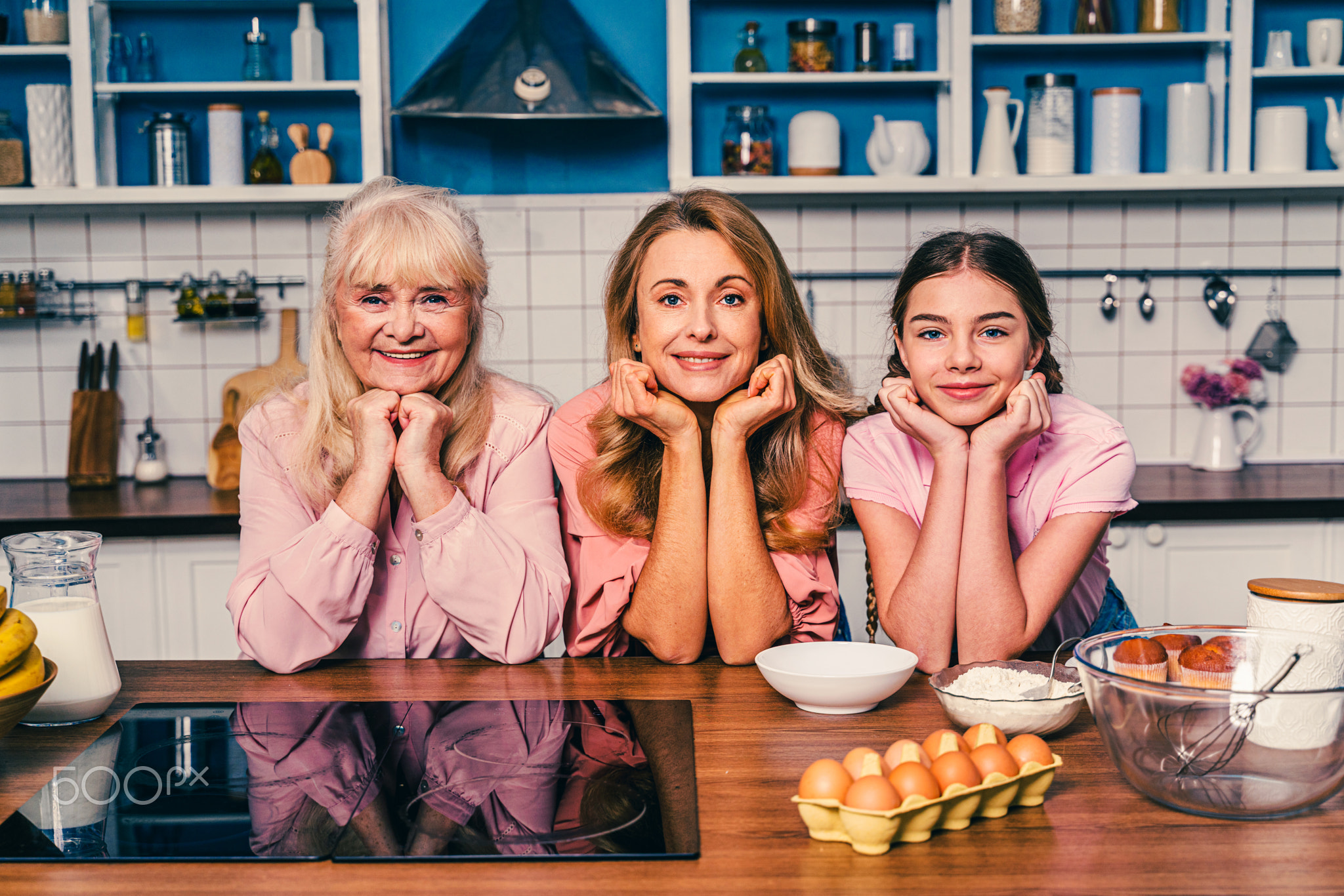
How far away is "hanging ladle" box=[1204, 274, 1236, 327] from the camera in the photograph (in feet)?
9.52

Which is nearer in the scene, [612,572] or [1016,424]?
[1016,424]

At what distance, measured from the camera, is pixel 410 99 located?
2.57 metres

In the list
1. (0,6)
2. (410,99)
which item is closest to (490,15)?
(410,99)

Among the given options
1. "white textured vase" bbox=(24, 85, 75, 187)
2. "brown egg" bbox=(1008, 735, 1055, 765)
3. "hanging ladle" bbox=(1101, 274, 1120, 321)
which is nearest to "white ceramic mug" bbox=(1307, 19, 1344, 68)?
"hanging ladle" bbox=(1101, 274, 1120, 321)

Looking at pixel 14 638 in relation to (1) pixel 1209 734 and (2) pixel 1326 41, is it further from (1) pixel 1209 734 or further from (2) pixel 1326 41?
(2) pixel 1326 41

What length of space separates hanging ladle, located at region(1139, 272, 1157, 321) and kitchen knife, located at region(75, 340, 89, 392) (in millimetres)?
2820

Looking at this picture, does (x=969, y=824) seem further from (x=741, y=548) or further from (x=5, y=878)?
(x=5, y=878)

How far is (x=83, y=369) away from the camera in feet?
9.29

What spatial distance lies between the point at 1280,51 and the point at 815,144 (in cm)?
118

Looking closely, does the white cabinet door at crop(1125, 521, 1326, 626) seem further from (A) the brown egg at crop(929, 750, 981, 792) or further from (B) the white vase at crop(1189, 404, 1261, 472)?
(A) the brown egg at crop(929, 750, 981, 792)

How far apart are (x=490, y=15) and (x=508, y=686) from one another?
6.47ft

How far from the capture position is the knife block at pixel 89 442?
110 inches

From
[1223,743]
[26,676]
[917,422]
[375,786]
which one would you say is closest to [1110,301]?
[917,422]

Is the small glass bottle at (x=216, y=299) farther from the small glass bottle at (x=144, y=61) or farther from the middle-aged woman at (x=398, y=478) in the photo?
the middle-aged woman at (x=398, y=478)
